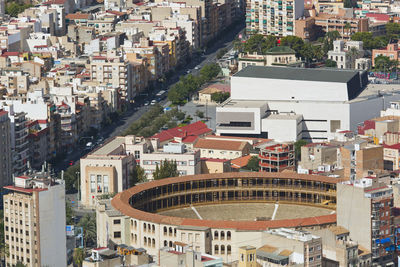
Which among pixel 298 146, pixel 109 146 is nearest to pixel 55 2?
pixel 298 146

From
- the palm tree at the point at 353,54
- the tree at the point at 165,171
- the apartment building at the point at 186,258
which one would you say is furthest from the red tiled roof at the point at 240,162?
the palm tree at the point at 353,54

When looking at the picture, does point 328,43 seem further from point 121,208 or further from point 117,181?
point 121,208

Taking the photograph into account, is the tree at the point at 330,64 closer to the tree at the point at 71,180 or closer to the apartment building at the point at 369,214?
the tree at the point at 71,180

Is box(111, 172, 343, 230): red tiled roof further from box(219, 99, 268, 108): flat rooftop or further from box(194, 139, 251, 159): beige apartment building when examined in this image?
box(219, 99, 268, 108): flat rooftop

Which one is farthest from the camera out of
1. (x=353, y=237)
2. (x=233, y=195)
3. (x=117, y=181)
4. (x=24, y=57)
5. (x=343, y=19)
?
(x=343, y=19)

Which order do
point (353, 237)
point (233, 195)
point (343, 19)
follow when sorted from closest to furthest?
point (353, 237)
point (233, 195)
point (343, 19)

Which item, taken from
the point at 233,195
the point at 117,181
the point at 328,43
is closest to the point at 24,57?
the point at 328,43
